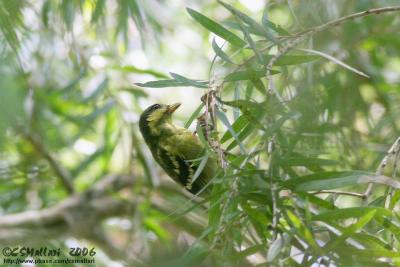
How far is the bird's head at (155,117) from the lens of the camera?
3.55m

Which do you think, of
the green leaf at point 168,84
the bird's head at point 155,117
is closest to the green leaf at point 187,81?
the green leaf at point 168,84

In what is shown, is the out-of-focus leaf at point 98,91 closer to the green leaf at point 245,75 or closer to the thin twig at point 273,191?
the green leaf at point 245,75

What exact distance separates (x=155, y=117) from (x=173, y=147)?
27 cm

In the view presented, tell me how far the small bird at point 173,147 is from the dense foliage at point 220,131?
14 cm

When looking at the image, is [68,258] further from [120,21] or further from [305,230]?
[305,230]

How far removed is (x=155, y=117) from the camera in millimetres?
3562

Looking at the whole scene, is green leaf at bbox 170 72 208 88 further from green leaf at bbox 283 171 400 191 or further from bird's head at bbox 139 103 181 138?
bird's head at bbox 139 103 181 138

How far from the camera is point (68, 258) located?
3.66 metres

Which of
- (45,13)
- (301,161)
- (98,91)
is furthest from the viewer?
(98,91)

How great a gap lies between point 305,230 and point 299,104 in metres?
0.37

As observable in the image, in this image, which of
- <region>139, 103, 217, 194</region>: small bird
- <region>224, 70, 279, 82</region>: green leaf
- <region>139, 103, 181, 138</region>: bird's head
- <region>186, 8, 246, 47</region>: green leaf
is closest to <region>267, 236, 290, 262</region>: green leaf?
<region>224, 70, 279, 82</region>: green leaf

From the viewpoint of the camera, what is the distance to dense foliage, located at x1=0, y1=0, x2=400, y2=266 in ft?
6.11

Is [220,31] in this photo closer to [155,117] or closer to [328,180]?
[328,180]

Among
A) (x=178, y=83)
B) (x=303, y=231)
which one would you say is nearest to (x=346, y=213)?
(x=303, y=231)
